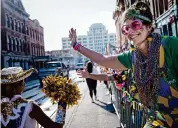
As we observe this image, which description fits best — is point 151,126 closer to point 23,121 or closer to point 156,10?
point 23,121

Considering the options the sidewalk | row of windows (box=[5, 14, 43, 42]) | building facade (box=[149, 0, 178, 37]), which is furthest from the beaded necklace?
row of windows (box=[5, 14, 43, 42])

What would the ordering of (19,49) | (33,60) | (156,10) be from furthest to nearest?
(33,60) < (19,49) < (156,10)

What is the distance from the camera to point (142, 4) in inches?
95.6

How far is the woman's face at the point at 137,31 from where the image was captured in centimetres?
235

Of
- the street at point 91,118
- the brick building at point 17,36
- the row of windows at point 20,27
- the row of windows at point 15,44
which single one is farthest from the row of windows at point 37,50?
the street at point 91,118

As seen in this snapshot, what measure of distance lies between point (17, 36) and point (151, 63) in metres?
39.9

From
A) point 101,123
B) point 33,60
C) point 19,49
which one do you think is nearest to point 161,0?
point 101,123

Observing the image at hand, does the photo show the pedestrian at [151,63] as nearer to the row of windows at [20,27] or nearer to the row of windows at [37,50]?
the row of windows at [20,27]

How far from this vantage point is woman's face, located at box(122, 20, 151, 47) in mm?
2348

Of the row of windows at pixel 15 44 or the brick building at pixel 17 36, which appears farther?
the row of windows at pixel 15 44

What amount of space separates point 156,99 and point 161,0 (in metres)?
17.3

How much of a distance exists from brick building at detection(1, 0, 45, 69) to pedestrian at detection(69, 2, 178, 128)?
32.1m

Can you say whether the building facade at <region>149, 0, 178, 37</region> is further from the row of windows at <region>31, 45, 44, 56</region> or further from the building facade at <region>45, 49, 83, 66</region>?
the building facade at <region>45, 49, 83, 66</region>

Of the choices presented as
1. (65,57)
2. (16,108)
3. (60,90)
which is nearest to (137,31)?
(60,90)
